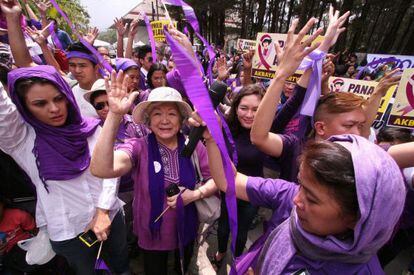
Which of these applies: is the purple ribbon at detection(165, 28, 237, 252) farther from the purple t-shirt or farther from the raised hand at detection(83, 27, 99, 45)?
the raised hand at detection(83, 27, 99, 45)

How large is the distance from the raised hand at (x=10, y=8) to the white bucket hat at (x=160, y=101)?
1.21 meters

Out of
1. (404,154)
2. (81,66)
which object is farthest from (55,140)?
(404,154)

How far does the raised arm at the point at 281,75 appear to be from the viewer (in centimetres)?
141

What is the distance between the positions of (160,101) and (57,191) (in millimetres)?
843

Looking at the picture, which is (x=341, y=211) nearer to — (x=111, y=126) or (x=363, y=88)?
(x=111, y=126)

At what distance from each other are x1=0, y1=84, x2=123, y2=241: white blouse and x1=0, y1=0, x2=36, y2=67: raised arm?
2.83ft

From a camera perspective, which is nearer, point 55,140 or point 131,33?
point 55,140

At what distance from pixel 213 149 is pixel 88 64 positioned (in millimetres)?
2045

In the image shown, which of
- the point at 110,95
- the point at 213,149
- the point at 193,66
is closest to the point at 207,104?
the point at 193,66

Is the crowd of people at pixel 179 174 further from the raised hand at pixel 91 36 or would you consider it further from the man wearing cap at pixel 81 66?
the raised hand at pixel 91 36

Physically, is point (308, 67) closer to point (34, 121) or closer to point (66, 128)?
point (66, 128)

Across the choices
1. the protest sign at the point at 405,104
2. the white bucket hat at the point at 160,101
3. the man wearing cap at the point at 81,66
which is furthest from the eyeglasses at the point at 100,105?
the protest sign at the point at 405,104

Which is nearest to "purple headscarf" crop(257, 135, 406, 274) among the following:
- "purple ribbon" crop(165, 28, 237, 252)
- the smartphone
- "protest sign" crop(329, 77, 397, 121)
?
"purple ribbon" crop(165, 28, 237, 252)

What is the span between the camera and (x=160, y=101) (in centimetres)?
161
